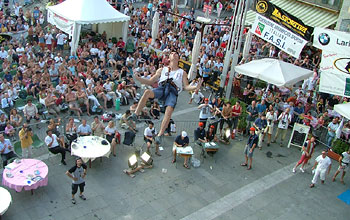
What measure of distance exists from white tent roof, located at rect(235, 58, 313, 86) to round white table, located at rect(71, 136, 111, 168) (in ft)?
23.2

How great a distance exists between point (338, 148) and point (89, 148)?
9525 millimetres

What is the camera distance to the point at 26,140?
12375 mm

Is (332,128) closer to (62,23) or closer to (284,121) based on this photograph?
(284,121)

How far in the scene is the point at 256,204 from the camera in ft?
40.0

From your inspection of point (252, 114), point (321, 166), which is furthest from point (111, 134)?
point (321, 166)

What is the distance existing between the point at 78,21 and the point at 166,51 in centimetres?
502

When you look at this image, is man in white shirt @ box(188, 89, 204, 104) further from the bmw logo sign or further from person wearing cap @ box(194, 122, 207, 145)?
the bmw logo sign

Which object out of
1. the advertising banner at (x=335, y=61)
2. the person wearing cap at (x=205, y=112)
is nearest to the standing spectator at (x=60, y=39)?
the person wearing cap at (x=205, y=112)

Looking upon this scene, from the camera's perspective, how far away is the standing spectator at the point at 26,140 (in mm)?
12234

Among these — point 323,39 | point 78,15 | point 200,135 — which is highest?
point 323,39

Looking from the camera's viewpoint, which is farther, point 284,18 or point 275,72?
point 275,72

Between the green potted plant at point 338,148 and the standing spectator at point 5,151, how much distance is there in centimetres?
1180

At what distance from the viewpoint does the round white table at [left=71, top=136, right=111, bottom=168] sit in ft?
40.8

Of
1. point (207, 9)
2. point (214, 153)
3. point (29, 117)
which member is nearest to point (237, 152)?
point (214, 153)
